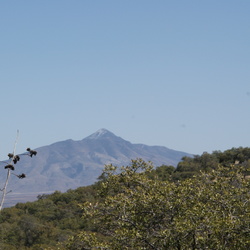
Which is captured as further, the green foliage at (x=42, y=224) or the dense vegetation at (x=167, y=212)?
the green foliage at (x=42, y=224)

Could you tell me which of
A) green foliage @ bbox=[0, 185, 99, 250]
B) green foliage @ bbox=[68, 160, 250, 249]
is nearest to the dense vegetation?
green foliage @ bbox=[68, 160, 250, 249]

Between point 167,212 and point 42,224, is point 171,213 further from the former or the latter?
point 42,224

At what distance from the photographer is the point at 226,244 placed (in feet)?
54.2

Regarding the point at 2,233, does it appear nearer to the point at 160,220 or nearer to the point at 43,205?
the point at 43,205

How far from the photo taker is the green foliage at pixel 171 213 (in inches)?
639

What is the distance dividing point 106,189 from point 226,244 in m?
5.85

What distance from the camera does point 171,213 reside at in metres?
18.1

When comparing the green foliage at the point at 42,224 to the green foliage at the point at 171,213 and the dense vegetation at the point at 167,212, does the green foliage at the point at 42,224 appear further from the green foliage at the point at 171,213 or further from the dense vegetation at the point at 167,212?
the green foliage at the point at 171,213

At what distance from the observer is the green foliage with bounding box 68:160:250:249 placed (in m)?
16.2

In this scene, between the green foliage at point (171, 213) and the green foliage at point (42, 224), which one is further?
the green foliage at point (42, 224)

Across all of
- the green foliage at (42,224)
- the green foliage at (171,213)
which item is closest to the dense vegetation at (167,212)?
the green foliage at (171,213)

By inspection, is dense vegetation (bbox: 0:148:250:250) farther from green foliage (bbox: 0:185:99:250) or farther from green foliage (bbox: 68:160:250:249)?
green foliage (bbox: 0:185:99:250)

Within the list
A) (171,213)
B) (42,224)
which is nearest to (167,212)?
(171,213)

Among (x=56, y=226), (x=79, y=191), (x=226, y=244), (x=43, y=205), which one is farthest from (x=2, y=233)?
(x=226, y=244)
